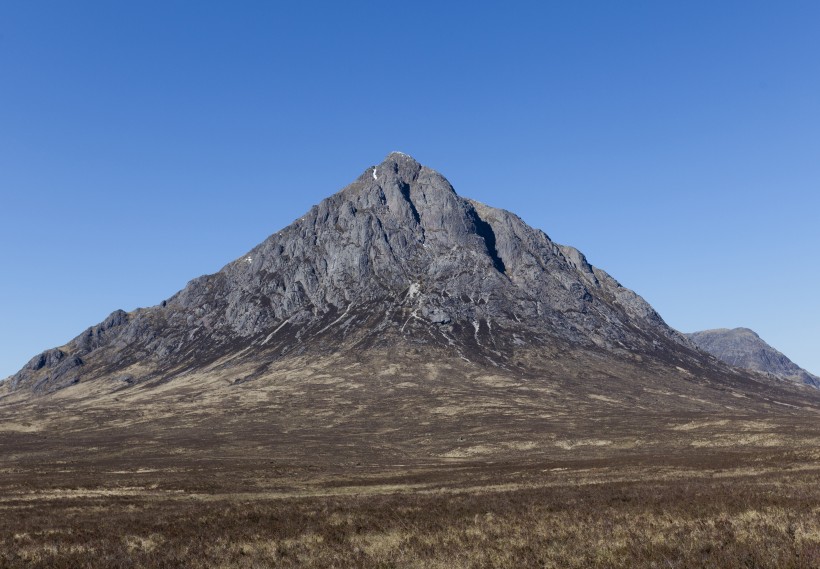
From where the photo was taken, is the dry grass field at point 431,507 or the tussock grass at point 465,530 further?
the dry grass field at point 431,507

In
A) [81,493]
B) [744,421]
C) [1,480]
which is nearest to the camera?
[81,493]

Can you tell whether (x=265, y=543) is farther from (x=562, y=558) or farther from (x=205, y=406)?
(x=205, y=406)

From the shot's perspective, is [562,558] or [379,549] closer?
[562,558]

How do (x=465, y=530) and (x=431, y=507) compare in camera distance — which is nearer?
(x=465, y=530)

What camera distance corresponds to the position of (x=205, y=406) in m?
198

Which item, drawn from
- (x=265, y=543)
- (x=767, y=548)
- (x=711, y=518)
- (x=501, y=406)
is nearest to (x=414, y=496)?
(x=265, y=543)

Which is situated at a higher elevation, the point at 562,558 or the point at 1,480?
the point at 562,558

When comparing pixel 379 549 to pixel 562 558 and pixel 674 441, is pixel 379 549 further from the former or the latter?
pixel 674 441

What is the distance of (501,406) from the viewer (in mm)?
173375

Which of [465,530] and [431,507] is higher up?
[465,530]

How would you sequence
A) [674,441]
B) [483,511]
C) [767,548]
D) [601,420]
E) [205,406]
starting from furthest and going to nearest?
[205,406] < [601,420] < [674,441] < [483,511] < [767,548]

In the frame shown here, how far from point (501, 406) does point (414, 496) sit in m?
134

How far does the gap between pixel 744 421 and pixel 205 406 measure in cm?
15398

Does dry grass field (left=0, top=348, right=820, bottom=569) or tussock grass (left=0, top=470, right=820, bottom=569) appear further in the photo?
dry grass field (left=0, top=348, right=820, bottom=569)
